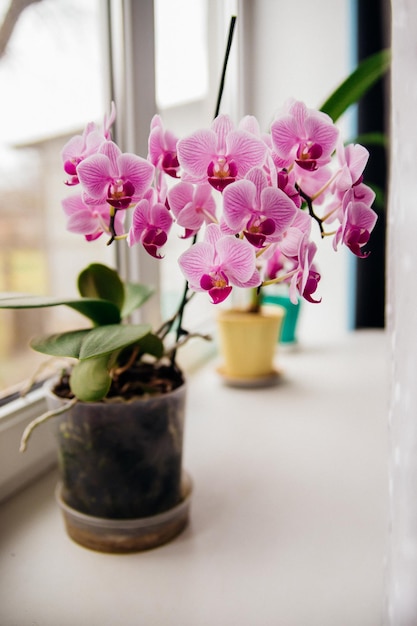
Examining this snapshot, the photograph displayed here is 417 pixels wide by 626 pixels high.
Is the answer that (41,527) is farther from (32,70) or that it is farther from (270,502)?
(32,70)

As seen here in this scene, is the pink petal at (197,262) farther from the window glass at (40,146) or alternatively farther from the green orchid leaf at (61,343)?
the window glass at (40,146)

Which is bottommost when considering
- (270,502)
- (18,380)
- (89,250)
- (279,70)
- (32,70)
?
(270,502)

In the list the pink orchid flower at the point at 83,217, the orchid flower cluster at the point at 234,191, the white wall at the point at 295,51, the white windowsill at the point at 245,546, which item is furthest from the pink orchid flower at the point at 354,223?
the white wall at the point at 295,51

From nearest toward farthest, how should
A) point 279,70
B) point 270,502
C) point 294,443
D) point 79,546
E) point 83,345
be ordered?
point 83,345 → point 79,546 → point 270,502 → point 294,443 → point 279,70

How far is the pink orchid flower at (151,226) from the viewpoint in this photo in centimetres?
42

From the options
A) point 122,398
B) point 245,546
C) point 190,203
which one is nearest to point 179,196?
point 190,203

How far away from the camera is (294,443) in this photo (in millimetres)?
852

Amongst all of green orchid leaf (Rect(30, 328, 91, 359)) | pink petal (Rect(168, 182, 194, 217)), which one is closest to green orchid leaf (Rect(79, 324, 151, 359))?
green orchid leaf (Rect(30, 328, 91, 359))

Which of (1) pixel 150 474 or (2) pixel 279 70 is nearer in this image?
(1) pixel 150 474

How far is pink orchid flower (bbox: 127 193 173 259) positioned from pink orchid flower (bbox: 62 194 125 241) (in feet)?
0.27

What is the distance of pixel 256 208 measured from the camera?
0.39 meters

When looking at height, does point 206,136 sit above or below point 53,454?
above

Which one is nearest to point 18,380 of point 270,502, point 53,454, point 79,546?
point 53,454

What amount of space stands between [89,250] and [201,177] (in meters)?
0.57
